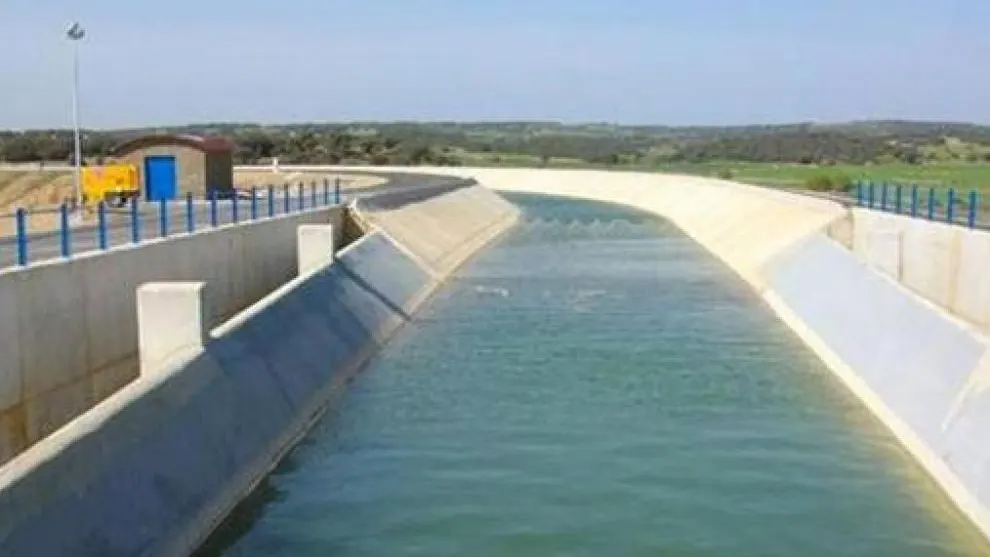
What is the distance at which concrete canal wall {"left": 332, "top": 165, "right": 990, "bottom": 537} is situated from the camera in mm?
18109

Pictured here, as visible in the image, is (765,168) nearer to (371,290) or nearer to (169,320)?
(371,290)

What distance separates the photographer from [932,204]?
36.0m

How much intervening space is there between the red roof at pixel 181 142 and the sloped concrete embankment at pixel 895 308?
2005cm

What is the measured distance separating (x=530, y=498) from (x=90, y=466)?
237 inches

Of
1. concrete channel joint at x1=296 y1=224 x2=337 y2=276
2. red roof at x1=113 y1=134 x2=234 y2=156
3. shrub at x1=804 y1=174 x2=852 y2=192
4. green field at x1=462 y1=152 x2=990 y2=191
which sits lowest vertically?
green field at x1=462 y1=152 x2=990 y2=191

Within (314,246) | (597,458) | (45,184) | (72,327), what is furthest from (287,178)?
(597,458)

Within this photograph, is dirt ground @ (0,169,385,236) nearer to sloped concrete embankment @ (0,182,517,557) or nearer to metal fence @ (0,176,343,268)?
metal fence @ (0,176,343,268)

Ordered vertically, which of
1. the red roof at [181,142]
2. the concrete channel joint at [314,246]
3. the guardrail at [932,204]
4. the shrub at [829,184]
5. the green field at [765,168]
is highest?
the red roof at [181,142]

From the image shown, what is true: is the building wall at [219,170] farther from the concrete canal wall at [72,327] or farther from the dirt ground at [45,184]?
the concrete canal wall at [72,327]

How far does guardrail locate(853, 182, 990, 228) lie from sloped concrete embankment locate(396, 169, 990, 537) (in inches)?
23.8

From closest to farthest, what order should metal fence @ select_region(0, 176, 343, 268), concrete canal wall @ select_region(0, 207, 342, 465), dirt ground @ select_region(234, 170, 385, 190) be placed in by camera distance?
1. concrete canal wall @ select_region(0, 207, 342, 465)
2. metal fence @ select_region(0, 176, 343, 268)
3. dirt ground @ select_region(234, 170, 385, 190)

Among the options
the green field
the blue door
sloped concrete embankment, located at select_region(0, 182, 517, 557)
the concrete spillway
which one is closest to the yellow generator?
the blue door

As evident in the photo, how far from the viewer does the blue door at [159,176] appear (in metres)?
52.0

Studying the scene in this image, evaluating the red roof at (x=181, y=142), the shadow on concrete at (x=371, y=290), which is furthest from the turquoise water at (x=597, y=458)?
the red roof at (x=181, y=142)
